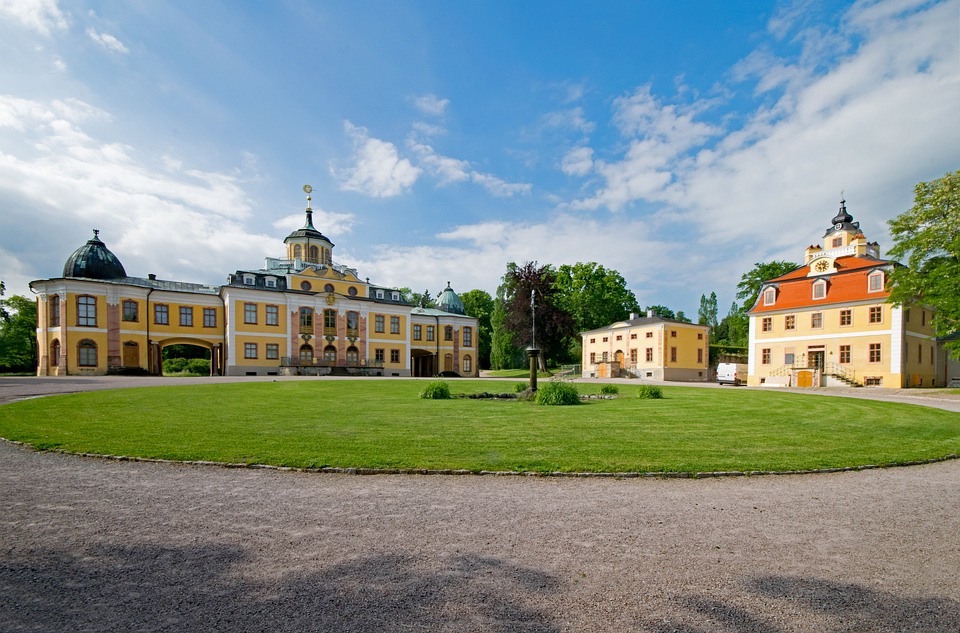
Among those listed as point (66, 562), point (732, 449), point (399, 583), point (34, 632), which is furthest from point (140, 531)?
point (732, 449)

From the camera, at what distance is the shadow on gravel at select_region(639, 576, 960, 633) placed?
115 inches

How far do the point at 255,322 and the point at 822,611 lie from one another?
46.7m

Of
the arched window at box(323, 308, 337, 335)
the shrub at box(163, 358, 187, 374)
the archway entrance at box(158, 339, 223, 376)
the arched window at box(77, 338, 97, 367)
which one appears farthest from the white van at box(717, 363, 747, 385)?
the shrub at box(163, 358, 187, 374)

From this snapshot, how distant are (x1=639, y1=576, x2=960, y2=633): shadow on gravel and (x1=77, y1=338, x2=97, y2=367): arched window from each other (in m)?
46.8

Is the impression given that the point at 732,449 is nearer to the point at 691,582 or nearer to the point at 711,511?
the point at 711,511

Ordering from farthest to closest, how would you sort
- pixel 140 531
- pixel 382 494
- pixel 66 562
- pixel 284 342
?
pixel 284 342
pixel 382 494
pixel 140 531
pixel 66 562

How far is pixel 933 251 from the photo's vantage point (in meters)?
27.1

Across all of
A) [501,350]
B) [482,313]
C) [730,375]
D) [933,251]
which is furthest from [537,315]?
[933,251]

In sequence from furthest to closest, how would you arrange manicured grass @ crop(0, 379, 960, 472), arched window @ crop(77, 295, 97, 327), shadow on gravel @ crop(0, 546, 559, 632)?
arched window @ crop(77, 295, 97, 327) → manicured grass @ crop(0, 379, 960, 472) → shadow on gravel @ crop(0, 546, 559, 632)

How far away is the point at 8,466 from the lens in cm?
668

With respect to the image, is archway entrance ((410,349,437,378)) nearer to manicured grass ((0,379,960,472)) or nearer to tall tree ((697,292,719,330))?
manicured grass ((0,379,960,472))

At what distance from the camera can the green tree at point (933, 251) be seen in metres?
25.5

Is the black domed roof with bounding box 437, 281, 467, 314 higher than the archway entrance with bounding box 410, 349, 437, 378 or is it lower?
higher

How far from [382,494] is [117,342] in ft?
142
